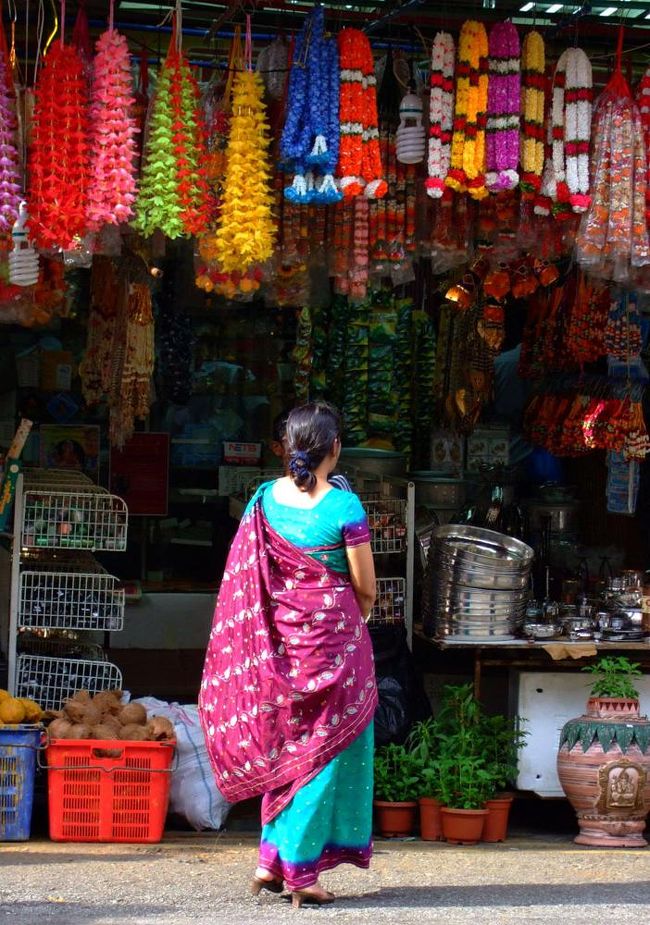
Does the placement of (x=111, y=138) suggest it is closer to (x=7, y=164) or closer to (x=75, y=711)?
(x=7, y=164)

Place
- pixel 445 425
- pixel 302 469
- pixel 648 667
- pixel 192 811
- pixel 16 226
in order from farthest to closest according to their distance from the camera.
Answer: pixel 445 425 < pixel 648 667 < pixel 192 811 < pixel 16 226 < pixel 302 469

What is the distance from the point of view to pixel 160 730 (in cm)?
609

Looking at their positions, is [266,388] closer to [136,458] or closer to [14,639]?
[136,458]

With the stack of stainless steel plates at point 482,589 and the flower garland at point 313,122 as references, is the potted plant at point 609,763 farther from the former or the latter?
the flower garland at point 313,122

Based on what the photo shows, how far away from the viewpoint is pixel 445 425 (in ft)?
29.6

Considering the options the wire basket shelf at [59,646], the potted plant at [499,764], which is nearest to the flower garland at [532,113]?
the potted plant at [499,764]

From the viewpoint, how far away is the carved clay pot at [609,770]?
242 inches

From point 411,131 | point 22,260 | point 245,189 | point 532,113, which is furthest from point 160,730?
point 532,113

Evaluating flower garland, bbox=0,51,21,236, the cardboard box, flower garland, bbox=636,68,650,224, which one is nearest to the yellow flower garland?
flower garland, bbox=0,51,21,236

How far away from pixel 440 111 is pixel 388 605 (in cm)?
221

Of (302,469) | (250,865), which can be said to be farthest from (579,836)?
(302,469)

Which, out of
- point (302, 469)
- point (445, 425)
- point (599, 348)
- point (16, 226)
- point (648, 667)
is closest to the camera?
point (302, 469)

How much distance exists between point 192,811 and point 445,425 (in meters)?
3.39

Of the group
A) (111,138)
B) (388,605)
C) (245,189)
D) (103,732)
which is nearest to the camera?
(111,138)
